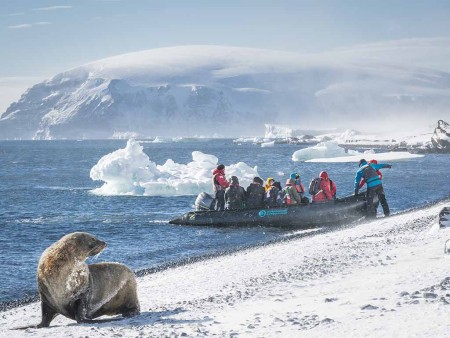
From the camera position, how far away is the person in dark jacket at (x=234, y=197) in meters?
21.9

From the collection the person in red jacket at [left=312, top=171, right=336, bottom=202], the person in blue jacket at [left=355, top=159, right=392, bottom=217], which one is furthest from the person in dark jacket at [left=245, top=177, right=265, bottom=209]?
the person in blue jacket at [left=355, top=159, right=392, bottom=217]

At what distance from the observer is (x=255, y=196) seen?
22062 mm

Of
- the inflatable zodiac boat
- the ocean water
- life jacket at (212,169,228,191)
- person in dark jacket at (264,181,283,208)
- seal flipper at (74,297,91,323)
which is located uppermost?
life jacket at (212,169,228,191)

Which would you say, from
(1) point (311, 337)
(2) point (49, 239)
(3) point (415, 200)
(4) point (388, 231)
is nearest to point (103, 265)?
(1) point (311, 337)

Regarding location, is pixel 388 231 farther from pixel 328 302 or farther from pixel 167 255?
pixel 328 302

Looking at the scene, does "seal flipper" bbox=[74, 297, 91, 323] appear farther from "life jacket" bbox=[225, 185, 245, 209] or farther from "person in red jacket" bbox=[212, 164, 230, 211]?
"person in red jacket" bbox=[212, 164, 230, 211]

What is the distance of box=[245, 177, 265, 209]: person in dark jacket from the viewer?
72.0ft

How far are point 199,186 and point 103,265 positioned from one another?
2579 centimetres

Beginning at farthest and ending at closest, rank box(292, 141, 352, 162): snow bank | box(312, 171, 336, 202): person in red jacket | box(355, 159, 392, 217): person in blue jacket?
box(292, 141, 352, 162): snow bank, box(312, 171, 336, 202): person in red jacket, box(355, 159, 392, 217): person in blue jacket

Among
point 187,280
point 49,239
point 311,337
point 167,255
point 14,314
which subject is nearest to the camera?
point 311,337

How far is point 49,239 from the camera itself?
2150cm

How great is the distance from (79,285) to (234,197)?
46.2ft

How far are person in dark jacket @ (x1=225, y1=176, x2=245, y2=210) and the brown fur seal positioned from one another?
43.5ft

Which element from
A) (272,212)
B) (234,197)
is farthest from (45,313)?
(234,197)
